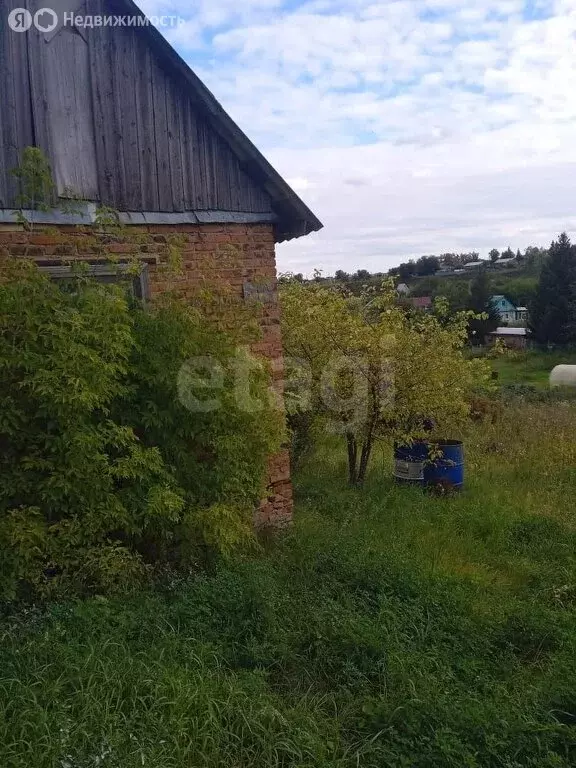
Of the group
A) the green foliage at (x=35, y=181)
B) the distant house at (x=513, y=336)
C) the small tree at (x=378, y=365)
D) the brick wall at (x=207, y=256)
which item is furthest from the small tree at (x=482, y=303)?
the green foliage at (x=35, y=181)

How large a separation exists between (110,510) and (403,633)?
2.22m

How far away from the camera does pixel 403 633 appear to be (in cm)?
420

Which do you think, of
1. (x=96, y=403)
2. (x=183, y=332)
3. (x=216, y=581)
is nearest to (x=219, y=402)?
(x=183, y=332)

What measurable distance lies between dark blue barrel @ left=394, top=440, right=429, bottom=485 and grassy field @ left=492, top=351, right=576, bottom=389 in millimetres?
22344

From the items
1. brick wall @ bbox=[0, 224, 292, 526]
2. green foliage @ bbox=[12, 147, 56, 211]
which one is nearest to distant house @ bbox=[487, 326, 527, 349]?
brick wall @ bbox=[0, 224, 292, 526]

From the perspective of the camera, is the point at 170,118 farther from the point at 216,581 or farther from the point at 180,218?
the point at 216,581

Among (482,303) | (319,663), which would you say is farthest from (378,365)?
(482,303)

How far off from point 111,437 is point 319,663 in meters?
2.07

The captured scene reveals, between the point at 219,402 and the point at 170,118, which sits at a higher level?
the point at 170,118

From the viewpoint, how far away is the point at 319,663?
3922mm

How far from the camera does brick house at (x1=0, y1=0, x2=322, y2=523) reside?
507 centimetres

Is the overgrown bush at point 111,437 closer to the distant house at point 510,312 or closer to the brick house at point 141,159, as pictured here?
the brick house at point 141,159

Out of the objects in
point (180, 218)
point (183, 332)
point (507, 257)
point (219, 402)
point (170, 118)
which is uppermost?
point (507, 257)

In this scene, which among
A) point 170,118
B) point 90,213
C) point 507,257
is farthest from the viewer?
point 507,257
